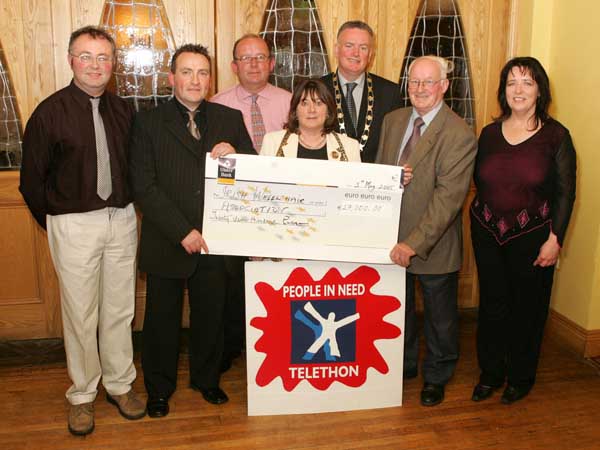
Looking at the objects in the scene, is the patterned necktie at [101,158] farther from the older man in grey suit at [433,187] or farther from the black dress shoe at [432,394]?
the black dress shoe at [432,394]

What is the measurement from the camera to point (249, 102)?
3182 millimetres

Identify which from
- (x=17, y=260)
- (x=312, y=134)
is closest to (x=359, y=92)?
(x=312, y=134)

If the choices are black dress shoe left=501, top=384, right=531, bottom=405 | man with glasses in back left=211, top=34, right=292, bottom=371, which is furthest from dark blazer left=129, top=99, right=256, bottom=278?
black dress shoe left=501, top=384, right=531, bottom=405

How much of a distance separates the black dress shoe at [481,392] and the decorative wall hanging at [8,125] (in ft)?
8.95

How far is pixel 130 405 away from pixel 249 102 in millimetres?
1616

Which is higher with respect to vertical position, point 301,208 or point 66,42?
point 66,42

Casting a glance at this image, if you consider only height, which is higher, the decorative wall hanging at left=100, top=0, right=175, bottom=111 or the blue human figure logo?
the decorative wall hanging at left=100, top=0, right=175, bottom=111

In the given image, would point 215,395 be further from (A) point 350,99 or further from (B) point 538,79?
(B) point 538,79

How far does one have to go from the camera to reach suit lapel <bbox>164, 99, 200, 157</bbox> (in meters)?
2.50

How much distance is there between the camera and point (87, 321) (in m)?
2.60

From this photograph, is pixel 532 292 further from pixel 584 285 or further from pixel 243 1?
pixel 243 1

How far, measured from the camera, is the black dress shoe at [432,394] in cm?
283

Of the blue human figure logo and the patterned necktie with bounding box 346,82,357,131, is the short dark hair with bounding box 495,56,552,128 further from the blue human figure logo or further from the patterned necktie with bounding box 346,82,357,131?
the blue human figure logo

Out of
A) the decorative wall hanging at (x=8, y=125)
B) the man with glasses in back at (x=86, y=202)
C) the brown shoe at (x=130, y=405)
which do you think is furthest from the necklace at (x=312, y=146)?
the decorative wall hanging at (x=8, y=125)
